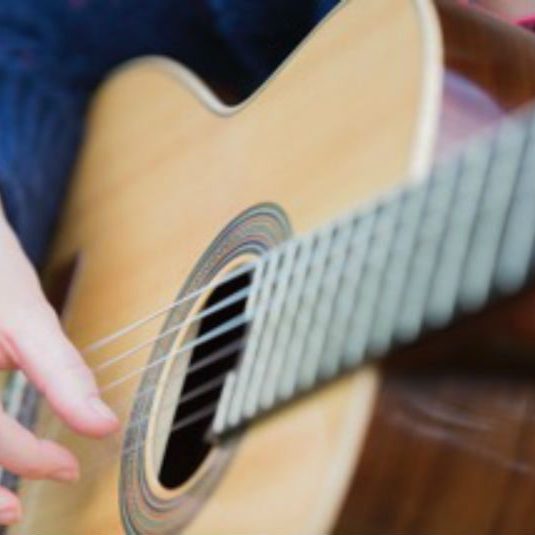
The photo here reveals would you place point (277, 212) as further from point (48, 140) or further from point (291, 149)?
point (48, 140)

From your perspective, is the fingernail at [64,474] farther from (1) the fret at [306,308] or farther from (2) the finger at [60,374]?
(1) the fret at [306,308]

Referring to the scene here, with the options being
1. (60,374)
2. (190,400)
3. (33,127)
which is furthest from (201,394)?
(33,127)

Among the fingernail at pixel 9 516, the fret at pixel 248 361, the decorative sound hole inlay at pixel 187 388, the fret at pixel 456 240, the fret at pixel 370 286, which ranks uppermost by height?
the fret at pixel 456 240

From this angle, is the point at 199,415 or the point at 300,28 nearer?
the point at 199,415

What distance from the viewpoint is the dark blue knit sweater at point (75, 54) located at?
2.91 feet

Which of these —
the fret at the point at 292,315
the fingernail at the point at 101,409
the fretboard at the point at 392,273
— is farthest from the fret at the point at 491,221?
the fingernail at the point at 101,409

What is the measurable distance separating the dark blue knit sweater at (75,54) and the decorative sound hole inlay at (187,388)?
0.97 feet

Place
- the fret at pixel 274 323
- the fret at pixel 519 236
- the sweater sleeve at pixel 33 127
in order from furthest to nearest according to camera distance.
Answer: the sweater sleeve at pixel 33 127 < the fret at pixel 274 323 < the fret at pixel 519 236

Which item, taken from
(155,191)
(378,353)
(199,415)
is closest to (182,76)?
(155,191)

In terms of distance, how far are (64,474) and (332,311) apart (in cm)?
28

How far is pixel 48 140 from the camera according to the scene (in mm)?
914

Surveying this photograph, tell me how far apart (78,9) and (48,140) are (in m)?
0.12

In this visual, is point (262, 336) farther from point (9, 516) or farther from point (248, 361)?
point (9, 516)

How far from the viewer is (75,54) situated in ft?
3.07
